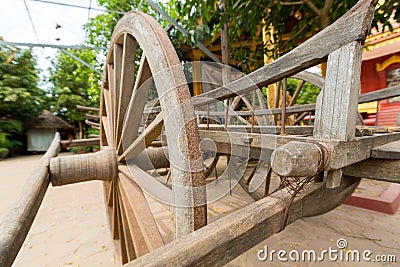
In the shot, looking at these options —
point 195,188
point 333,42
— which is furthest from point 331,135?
point 195,188

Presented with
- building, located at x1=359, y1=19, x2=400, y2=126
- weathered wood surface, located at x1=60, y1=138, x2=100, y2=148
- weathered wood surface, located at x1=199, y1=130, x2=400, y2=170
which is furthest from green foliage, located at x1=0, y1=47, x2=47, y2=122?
building, located at x1=359, y1=19, x2=400, y2=126

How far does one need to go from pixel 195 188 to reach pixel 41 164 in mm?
1150

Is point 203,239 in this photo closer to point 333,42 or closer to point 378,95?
point 333,42

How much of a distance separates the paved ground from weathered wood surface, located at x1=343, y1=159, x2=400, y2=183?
1272mm

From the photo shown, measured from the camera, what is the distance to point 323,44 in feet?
2.34

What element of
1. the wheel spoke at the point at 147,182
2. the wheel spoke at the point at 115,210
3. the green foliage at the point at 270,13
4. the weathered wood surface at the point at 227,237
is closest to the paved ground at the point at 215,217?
the wheel spoke at the point at 115,210

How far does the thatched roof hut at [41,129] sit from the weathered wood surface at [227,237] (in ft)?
41.9

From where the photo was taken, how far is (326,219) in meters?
2.63

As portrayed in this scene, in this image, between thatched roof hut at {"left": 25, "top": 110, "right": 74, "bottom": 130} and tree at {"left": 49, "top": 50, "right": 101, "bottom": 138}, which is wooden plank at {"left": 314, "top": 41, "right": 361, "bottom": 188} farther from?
thatched roof hut at {"left": 25, "top": 110, "right": 74, "bottom": 130}

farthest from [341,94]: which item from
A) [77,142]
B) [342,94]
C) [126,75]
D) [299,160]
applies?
[77,142]

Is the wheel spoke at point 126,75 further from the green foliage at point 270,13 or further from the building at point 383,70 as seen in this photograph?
the building at point 383,70

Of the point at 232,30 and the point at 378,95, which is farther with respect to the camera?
the point at 232,30

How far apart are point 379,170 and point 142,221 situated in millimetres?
1171

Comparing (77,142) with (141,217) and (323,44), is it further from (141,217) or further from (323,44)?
(323,44)
